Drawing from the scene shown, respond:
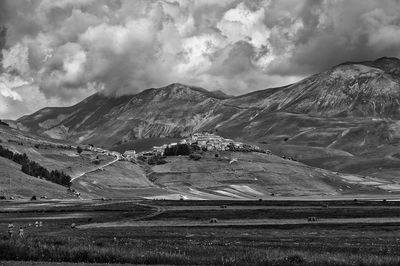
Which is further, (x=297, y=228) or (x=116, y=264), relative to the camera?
(x=297, y=228)

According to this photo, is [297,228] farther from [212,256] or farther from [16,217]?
[16,217]

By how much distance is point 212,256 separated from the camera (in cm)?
4556

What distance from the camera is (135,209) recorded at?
150 meters

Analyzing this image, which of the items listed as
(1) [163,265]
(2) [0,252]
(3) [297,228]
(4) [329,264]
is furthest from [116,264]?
(3) [297,228]

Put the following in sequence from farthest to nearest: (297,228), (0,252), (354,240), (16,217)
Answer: (16,217)
(297,228)
(354,240)
(0,252)

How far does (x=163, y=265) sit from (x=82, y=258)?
7359 mm

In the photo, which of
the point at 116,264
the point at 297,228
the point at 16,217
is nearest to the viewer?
the point at 116,264

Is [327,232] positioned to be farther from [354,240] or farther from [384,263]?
[384,263]

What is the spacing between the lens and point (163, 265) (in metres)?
41.8

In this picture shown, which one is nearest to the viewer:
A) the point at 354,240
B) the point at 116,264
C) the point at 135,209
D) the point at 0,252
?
the point at 116,264

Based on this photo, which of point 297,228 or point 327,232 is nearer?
point 327,232

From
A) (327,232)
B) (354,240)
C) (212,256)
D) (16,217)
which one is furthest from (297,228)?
(16,217)

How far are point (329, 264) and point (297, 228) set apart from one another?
170 feet

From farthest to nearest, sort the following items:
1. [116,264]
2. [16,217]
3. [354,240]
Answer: [16,217] → [354,240] → [116,264]
